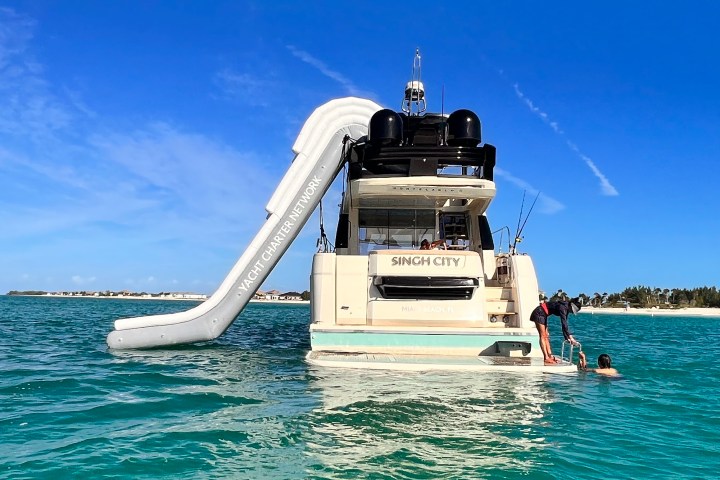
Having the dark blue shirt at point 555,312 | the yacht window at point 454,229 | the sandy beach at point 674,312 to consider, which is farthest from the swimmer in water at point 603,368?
the sandy beach at point 674,312

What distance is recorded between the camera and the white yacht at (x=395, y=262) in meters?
10.0

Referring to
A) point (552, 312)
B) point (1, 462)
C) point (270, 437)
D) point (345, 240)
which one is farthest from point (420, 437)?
point (345, 240)

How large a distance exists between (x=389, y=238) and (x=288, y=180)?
2.75m

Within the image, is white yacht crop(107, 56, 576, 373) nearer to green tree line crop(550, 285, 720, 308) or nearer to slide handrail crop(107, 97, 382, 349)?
slide handrail crop(107, 97, 382, 349)

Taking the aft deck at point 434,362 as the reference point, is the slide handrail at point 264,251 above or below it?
above

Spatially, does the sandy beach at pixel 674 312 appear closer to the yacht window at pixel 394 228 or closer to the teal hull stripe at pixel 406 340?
the yacht window at pixel 394 228

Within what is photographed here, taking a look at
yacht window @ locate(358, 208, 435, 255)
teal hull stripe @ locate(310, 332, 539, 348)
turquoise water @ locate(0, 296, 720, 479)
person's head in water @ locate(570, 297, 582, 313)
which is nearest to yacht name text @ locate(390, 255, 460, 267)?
teal hull stripe @ locate(310, 332, 539, 348)

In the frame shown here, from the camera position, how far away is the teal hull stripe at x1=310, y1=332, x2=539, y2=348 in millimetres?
9969

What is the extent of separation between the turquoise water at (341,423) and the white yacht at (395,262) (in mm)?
1020

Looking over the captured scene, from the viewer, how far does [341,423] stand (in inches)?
235

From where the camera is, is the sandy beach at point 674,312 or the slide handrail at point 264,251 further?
the sandy beach at point 674,312

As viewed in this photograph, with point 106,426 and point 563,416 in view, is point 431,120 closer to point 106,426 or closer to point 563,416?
point 563,416

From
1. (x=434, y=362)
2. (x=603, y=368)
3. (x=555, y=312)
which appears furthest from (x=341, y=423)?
(x=603, y=368)

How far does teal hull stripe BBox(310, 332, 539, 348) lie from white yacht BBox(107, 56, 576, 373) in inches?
0.7
